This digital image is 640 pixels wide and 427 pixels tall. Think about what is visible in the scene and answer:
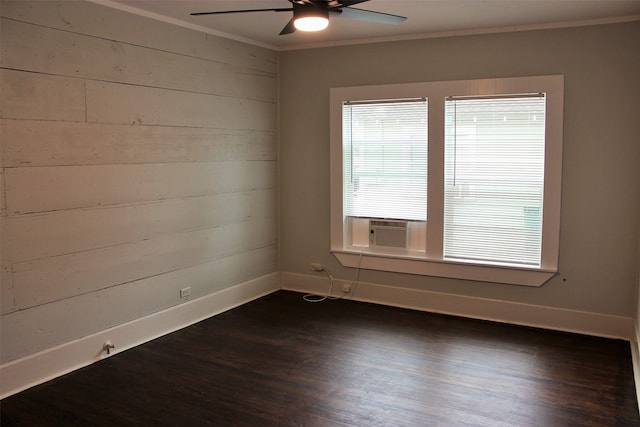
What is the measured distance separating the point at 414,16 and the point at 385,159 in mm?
1367

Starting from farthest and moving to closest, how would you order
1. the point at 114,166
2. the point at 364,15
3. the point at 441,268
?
1. the point at 441,268
2. the point at 114,166
3. the point at 364,15

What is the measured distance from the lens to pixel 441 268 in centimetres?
484

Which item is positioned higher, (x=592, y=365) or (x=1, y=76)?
(x=1, y=76)

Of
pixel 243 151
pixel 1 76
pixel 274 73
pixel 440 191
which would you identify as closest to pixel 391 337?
pixel 440 191

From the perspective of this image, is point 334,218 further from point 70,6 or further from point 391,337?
point 70,6

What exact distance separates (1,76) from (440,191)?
3419mm

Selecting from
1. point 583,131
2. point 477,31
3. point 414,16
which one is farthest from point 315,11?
point 583,131

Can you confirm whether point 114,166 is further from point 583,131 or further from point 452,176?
point 583,131

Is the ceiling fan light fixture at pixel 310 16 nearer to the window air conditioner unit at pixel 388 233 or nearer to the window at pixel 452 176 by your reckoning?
the window at pixel 452 176

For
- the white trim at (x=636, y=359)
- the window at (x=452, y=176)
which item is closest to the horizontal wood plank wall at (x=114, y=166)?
the window at (x=452, y=176)

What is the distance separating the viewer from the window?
4.38 meters

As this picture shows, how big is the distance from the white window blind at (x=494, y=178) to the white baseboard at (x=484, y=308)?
40cm

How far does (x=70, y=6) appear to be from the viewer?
11.3 feet

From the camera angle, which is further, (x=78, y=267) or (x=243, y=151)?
(x=243, y=151)
